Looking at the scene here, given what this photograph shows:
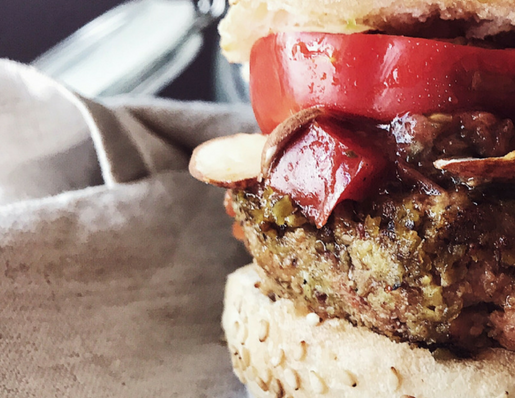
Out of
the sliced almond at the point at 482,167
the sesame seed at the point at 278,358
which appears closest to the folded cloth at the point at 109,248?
the sesame seed at the point at 278,358

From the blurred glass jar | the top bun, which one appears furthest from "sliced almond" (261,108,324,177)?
the blurred glass jar

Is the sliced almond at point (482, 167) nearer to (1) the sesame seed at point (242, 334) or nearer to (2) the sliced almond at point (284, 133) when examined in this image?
(2) the sliced almond at point (284, 133)

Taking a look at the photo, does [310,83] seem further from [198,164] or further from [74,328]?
[74,328]

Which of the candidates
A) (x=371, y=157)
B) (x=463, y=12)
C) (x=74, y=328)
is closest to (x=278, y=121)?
(x=371, y=157)

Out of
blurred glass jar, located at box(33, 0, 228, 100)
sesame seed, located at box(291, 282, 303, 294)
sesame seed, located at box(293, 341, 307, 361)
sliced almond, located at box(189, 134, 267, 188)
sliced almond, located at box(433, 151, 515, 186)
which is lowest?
blurred glass jar, located at box(33, 0, 228, 100)

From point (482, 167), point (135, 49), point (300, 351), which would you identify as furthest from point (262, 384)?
point (135, 49)

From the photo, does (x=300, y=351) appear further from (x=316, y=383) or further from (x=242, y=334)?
(x=242, y=334)

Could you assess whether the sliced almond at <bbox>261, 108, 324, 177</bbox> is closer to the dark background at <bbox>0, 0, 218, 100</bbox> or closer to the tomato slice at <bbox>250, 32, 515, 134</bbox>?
the tomato slice at <bbox>250, 32, 515, 134</bbox>
